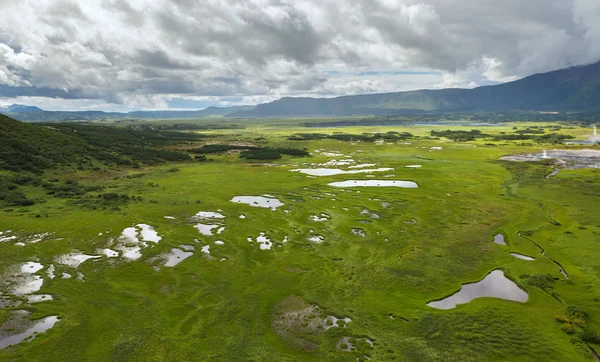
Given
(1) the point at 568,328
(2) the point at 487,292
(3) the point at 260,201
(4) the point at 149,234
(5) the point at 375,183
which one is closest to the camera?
(1) the point at 568,328

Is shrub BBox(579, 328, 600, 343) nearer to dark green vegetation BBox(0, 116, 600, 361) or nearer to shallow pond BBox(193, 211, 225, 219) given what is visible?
dark green vegetation BBox(0, 116, 600, 361)

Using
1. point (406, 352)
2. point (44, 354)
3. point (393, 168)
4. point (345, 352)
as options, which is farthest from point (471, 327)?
point (393, 168)

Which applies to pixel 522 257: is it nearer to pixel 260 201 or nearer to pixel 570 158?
pixel 260 201

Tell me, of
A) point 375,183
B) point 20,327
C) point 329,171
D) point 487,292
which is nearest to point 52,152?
point 329,171

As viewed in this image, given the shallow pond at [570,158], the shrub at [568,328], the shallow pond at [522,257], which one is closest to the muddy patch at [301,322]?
the shrub at [568,328]

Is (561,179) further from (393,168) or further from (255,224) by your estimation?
(255,224)

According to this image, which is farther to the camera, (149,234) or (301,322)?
(149,234)
